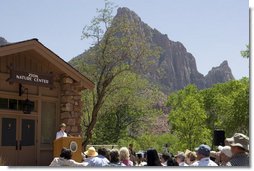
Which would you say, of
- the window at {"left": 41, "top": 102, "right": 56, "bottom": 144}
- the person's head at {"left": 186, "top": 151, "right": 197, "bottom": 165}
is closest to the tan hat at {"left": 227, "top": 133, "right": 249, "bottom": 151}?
the person's head at {"left": 186, "top": 151, "right": 197, "bottom": 165}

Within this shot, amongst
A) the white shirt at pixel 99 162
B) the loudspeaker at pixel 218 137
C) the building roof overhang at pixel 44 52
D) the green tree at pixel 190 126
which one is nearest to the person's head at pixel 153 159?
the white shirt at pixel 99 162

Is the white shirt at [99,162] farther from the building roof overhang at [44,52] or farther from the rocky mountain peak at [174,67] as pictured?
the rocky mountain peak at [174,67]

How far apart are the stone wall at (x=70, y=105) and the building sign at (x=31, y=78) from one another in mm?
735

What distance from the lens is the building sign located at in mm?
11445

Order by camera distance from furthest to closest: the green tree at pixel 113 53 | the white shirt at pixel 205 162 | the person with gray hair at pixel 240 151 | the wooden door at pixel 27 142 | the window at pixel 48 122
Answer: the green tree at pixel 113 53, the window at pixel 48 122, the wooden door at pixel 27 142, the white shirt at pixel 205 162, the person with gray hair at pixel 240 151

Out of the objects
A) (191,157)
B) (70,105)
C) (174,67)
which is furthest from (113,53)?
(174,67)

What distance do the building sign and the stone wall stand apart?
0.73m

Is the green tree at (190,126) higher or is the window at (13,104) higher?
the green tree at (190,126)

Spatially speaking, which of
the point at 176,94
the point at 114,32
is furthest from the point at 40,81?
the point at 176,94

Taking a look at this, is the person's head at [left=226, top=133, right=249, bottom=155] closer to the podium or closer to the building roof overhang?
the podium

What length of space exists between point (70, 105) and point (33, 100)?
3.75ft

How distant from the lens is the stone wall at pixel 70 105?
1292cm

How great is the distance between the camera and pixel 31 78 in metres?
11.8

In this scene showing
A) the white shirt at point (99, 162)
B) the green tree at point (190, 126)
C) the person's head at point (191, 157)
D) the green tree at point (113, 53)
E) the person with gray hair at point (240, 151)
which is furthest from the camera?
the green tree at point (190, 126)
